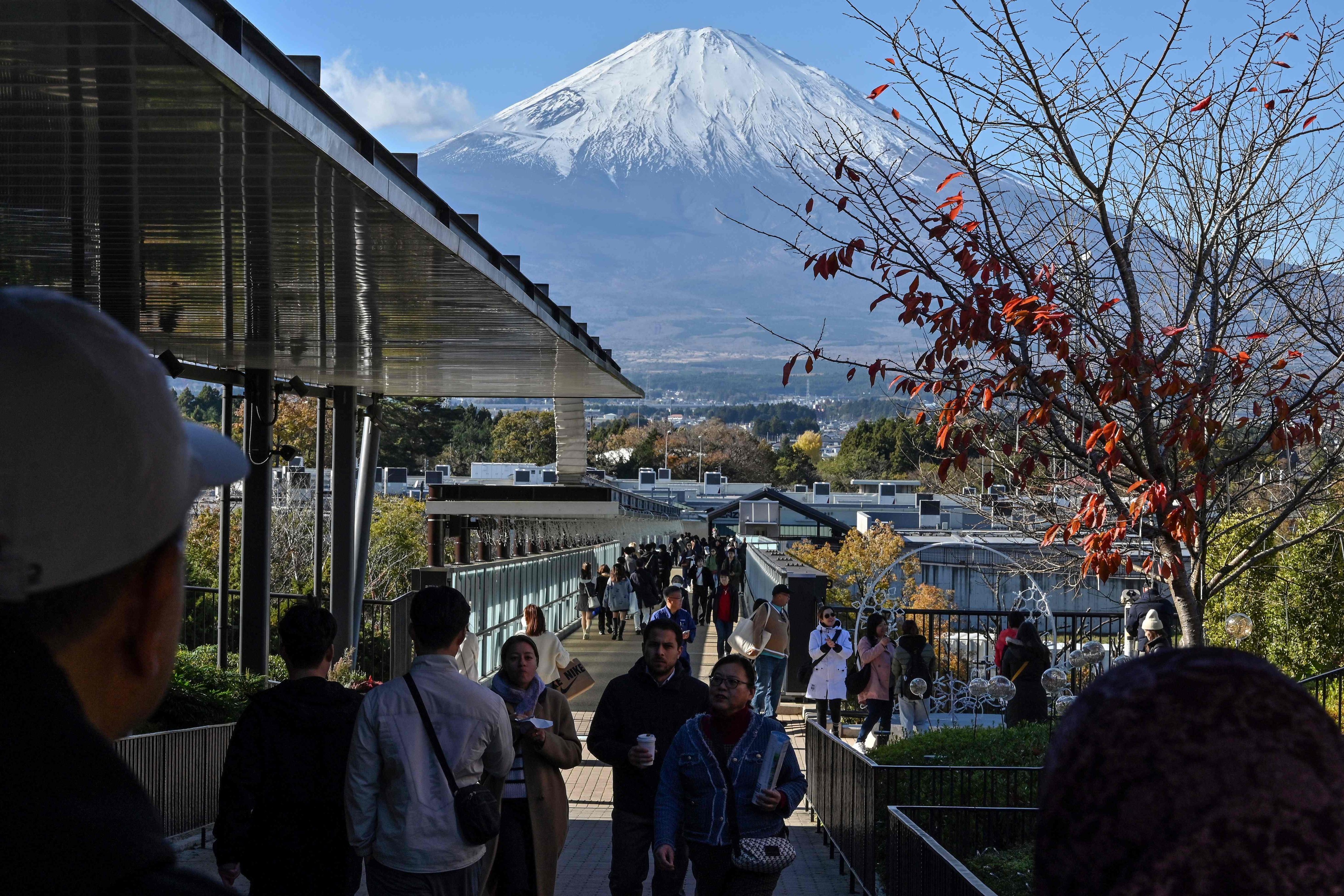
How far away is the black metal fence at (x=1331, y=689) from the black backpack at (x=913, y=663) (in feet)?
12.3

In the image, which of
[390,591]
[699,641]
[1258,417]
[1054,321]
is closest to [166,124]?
[1054,321]

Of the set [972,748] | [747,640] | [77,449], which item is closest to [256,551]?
[747,640]

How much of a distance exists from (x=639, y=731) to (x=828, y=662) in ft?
27.0

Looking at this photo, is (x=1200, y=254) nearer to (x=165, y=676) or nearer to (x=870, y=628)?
(x=165, y=676)

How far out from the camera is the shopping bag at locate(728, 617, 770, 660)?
1243 cm

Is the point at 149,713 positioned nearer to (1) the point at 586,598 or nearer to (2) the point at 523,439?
(1) the point at 586,598

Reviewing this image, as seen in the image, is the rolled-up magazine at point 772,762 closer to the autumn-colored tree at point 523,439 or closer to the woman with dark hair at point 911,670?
the woman with dark hair at point 911,670

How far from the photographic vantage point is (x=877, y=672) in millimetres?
13844

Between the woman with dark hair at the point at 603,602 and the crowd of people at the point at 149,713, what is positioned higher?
the crowd of people at the point at 149,713

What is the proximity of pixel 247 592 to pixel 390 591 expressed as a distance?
53.4ft

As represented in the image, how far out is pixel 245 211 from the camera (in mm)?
7363

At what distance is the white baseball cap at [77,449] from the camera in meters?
0.97

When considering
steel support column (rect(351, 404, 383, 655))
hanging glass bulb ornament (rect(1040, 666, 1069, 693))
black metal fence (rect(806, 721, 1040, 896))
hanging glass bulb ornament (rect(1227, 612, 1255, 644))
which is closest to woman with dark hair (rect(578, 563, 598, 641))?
steel support column (rect(351, 404, 383, 655))

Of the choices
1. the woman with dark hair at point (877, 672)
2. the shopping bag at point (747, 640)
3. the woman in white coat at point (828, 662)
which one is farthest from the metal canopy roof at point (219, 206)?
the woman with dark hair at point (877, 672)
